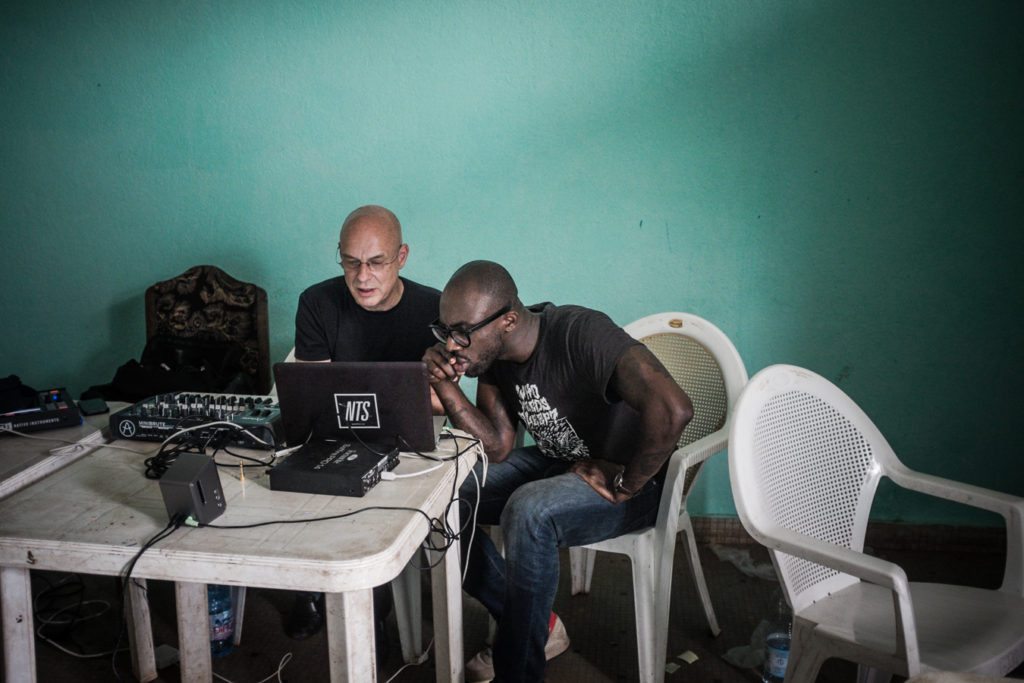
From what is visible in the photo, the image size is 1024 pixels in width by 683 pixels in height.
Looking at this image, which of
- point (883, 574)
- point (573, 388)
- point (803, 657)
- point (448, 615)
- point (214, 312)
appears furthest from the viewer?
point (214, 312)

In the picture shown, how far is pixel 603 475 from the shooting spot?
1955mm

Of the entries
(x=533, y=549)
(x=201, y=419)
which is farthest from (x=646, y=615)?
(x=201, y=419)

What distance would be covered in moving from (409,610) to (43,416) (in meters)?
1.09

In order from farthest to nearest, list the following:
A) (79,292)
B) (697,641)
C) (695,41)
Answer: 1. (79,292)
2. (695,41)
3. (697,641)

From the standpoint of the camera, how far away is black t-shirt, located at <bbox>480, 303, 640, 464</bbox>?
1888 mm

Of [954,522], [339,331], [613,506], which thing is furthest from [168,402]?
[954,522]

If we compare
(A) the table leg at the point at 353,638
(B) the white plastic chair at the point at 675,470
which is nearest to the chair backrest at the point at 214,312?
(B) the white plastic chair at the point at 675,470

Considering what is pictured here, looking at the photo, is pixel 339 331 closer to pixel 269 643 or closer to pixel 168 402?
pixel 168 402

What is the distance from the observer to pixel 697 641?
2246mm

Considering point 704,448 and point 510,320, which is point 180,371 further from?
point 704,448

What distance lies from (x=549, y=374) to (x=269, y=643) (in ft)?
3.98

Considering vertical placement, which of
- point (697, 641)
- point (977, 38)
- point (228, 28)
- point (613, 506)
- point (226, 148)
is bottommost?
point (697, 641)

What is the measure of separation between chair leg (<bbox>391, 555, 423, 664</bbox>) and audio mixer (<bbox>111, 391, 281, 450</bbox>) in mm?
621

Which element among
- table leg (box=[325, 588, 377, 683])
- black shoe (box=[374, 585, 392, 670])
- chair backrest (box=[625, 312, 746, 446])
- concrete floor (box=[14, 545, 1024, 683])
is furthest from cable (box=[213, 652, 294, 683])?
chair backrest (box=[625, 312, 746, 446])
